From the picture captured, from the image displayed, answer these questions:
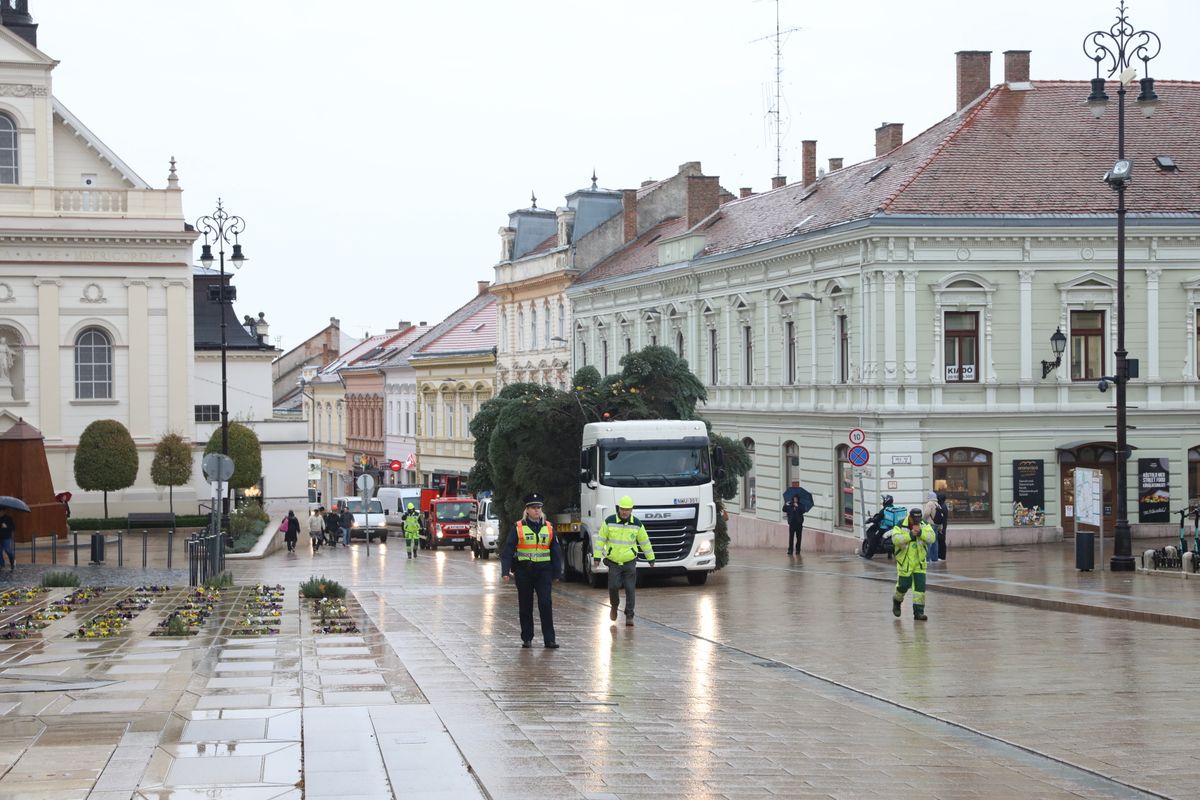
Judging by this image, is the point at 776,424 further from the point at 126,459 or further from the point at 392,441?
the point at 392,441

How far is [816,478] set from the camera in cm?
4453

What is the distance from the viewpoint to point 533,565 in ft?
61.0

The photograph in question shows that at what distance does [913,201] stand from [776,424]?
9.78 meters

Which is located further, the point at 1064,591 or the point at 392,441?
the point at 392,441

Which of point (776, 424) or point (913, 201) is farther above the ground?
point (913, 201)

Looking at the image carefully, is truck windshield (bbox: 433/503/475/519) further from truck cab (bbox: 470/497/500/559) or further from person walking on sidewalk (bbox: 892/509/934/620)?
person walking on sidewalk (bbox: 892/509/934/620)

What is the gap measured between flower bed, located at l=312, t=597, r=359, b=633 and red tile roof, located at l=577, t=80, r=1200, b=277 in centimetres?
2029

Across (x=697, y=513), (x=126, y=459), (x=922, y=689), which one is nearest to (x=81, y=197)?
(x=126, y=459)

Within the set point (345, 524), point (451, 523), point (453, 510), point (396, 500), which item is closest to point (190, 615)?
point (451, 523)

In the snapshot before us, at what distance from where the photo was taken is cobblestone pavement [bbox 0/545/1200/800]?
423 inches

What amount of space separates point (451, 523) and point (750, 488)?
39.3 ft

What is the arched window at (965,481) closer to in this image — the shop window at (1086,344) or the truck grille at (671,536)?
the shop window at (1086,344)

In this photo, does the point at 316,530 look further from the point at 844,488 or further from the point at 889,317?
the point at 889,317

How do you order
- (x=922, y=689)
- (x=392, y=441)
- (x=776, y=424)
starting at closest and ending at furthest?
(x=922, y=689), (x=776, y=424), (x=392, y=441)
